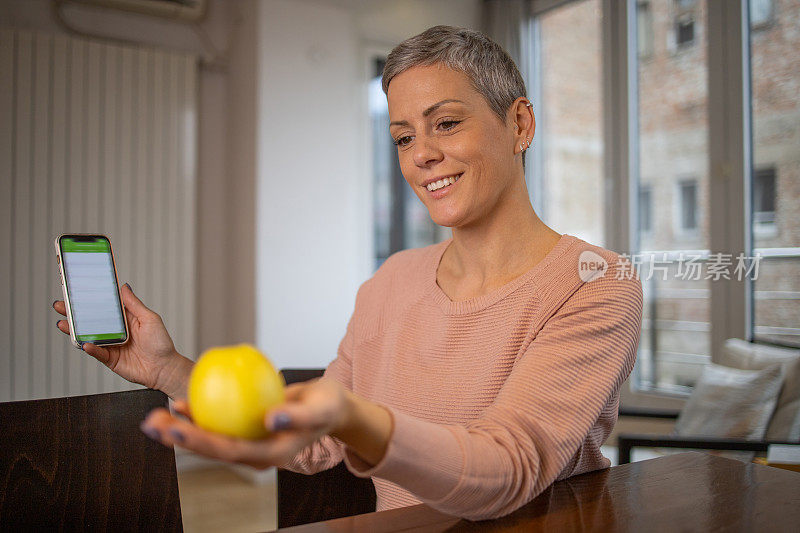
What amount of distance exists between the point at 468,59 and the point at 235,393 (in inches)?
29.6

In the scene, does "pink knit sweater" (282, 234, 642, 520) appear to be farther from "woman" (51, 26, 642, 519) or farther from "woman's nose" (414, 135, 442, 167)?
"woman's nose" (414, 135, 442, 167)

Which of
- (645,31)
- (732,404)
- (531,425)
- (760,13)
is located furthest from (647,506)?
(645,31)

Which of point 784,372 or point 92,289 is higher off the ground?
point 92,289

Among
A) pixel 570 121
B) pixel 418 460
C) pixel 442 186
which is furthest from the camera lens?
pixel 570 121

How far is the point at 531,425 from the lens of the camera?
2.64 feet

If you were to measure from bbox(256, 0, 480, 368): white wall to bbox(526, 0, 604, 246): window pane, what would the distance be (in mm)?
1199

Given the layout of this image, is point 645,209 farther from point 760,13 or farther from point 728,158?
point 760,13

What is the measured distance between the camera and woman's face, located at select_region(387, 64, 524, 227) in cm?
109

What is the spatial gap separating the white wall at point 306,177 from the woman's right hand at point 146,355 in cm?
251

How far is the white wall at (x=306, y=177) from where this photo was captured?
142 inches

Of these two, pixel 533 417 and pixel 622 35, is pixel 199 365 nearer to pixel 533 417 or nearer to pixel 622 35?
pixel 533 417

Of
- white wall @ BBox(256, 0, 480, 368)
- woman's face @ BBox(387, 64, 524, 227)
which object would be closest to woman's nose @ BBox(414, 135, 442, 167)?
woman's face @ BBox(387, 64, 524, 227)

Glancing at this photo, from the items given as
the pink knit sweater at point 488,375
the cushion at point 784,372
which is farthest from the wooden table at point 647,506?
the cushion at point 784,372

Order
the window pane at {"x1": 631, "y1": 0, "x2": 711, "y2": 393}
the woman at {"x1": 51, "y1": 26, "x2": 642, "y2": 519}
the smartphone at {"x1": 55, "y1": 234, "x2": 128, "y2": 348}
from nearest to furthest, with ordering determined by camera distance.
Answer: the woman at {"x1": 51, "y1": 26, "x2": 642, "y2": 519}, the smartphone at {"x1": 55, "y1": 234, "x2": 128, "y2": 348}, the window pane at {"x1": 631, "y1": 0, "x2": 711, "y2": 393}
